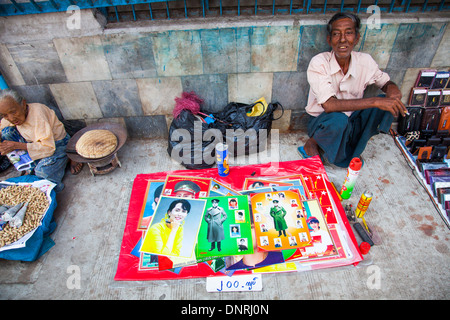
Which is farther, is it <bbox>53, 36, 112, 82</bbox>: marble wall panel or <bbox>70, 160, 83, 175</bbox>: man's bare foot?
<bbox>70, 160, 83, 175</bbox>: man's bare foot

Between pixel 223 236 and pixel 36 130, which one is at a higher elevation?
pixel 36 130

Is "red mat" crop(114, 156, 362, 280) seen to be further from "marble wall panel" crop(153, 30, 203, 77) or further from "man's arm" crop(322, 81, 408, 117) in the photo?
"marble wall panel" crop(153, 30, 203, 77)

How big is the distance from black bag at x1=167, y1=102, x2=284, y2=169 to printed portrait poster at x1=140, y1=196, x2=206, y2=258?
557 millimetres

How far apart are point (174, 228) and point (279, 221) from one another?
2.80ft

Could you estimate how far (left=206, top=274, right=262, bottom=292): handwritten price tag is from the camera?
201 centimetres

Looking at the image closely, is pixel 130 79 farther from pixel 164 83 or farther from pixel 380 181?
pixel 380 181

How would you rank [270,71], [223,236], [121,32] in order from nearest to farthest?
1. [223,236]
2. [121,32]
3. [270,71]

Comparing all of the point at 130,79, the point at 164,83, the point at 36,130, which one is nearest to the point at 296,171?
the point at 164,83

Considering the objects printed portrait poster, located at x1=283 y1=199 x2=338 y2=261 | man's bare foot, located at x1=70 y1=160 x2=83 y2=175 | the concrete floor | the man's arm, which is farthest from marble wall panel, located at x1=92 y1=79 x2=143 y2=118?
printed portrait poster, located at x1=283 y1=199 x2=338 y2=261

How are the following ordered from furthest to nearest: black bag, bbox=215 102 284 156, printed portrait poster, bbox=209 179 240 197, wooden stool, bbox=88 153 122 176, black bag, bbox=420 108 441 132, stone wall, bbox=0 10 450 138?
black bag, bbox=420 108 441 132 < black bag, bbox=215 102 284 156 < wooden stool, bbox=88 153 122 176 < stone wall, bbox=0 10 450 138 < printed portrait poster, bbox=209 179 240 197

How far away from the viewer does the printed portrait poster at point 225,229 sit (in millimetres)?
2119

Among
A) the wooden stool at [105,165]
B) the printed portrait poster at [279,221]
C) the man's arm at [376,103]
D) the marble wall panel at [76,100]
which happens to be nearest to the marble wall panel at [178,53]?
the marble wall panel at [76,100]

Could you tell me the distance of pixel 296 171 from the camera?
281cm

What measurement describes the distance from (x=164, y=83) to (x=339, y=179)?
2.05 m
